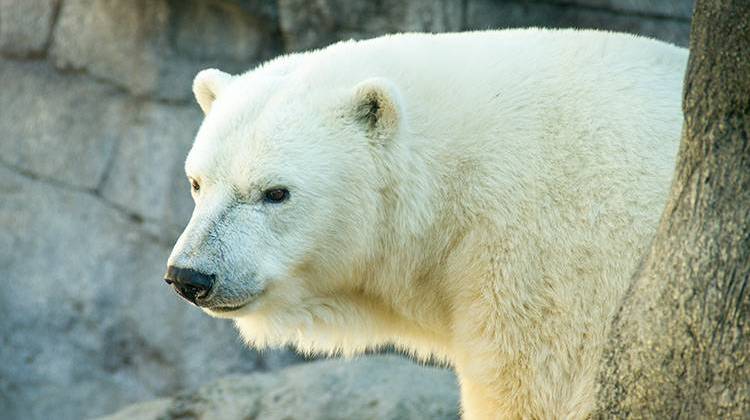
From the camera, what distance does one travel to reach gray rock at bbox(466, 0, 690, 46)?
6.33 meters

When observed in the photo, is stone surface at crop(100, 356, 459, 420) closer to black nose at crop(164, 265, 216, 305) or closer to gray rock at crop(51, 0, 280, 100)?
black nose at crop(164, 265, 216, 305)

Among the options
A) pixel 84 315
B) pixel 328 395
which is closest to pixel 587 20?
pixel 328 395

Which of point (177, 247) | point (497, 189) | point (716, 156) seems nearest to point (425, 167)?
point (497, 189)

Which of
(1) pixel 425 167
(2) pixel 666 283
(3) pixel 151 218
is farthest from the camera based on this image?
(3) pixel 151 218

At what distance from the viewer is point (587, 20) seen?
20.9 ft

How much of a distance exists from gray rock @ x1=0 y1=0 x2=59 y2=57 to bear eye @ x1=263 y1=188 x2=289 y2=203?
4.21 m

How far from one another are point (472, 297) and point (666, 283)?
0.89m

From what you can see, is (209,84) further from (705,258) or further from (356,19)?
(356,19)

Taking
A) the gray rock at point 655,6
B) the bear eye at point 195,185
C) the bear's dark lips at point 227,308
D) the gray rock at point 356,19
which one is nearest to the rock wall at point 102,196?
the gray rock at point 356,19

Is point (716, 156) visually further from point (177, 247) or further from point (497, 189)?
point (177, 247)

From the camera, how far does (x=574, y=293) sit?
3.18 meters

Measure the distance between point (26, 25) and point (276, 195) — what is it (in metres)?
4.33

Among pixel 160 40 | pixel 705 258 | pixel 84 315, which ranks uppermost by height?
pixel 705 258

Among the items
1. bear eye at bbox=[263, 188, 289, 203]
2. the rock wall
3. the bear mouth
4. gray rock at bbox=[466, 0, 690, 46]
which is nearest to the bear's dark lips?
the bear mouth
